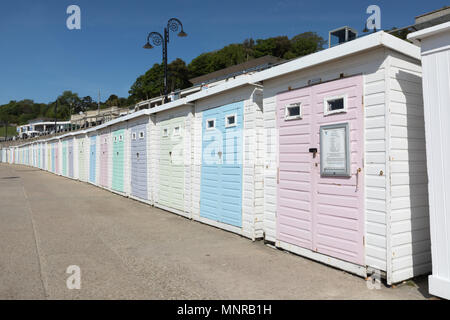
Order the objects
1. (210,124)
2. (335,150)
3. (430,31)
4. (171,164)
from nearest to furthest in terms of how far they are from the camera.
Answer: (430,31) → (335,150) → (210,124) → (171,164)

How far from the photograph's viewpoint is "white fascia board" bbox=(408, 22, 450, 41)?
154 inches

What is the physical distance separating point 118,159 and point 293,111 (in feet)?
35.7

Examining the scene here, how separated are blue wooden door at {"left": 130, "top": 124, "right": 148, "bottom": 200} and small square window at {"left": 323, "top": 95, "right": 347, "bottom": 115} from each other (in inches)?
326

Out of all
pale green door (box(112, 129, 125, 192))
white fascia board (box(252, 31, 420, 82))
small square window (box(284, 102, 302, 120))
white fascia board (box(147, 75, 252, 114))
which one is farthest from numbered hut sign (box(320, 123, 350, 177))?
pale green door (box(112, 129, 125, 192))

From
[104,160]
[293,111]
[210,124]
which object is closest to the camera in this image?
[293,111]

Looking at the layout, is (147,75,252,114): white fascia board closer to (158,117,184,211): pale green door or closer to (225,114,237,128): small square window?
(158,117,184,211): pale green door

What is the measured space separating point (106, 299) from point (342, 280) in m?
3.12

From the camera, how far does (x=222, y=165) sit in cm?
825

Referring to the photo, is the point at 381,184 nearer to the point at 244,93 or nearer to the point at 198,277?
the point at 198,277

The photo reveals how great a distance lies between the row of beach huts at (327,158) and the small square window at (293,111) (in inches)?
0.7

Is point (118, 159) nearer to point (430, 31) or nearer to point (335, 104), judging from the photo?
point (335, 104)

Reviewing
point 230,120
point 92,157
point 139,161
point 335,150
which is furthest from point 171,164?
point 92,157

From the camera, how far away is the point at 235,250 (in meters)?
6.35
